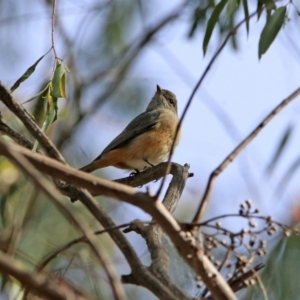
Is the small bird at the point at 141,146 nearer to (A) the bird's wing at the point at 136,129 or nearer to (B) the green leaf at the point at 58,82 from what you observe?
(A) the bird's wing at the point at 136,129

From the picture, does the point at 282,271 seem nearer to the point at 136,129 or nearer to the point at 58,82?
the point at 58,82

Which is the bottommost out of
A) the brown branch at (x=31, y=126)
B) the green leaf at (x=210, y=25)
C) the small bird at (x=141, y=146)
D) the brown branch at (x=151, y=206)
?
the brown branch at (x=151, y=206)

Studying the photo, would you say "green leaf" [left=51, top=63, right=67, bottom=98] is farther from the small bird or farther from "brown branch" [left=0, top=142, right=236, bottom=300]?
the small bird

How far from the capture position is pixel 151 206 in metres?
1.45

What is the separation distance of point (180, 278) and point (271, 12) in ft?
4.80

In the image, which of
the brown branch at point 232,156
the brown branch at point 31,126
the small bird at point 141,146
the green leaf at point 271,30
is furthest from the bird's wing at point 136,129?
the brown branch at point 232,156

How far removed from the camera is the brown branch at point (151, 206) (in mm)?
1361

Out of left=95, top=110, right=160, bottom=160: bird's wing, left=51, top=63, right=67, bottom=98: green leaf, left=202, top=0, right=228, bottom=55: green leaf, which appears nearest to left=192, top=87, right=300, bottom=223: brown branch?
left=51, top=63, right=67, bottom=98: green leaf

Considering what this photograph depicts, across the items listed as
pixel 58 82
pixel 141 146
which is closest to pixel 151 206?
pixel 58 82

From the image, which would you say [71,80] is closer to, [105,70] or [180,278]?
[105,70]

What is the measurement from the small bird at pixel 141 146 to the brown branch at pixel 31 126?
281cm

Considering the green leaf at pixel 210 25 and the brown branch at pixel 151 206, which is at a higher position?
the green leaf at pixel 210 25

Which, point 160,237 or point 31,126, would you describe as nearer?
point 31,126

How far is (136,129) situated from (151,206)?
3.81m
